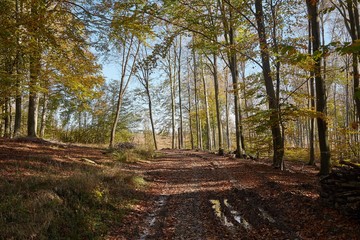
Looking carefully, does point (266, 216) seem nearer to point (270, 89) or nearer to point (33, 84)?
point (270, 89)

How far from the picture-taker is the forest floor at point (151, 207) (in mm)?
4742

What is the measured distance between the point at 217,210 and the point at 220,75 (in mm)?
27124

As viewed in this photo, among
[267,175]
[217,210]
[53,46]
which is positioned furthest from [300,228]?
[53,46]

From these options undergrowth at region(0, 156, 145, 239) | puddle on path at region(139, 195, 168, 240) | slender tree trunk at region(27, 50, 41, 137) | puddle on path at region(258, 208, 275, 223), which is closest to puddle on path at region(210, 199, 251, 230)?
puddle on path at region(258, 208, 275, 223)

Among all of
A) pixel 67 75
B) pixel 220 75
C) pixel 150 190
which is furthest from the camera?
pixel 220 75

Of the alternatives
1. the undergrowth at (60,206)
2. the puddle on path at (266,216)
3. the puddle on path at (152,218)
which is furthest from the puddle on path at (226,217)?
the undergrowth at (60,206)

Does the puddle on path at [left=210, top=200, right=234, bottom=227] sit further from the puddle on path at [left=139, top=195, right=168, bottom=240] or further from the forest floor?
the puddle on path at [left=139, top=195, right=168, bottom=240]

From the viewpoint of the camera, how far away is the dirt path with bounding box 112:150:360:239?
4.84 metres

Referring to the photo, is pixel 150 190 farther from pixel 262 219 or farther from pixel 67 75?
pixel 67 75

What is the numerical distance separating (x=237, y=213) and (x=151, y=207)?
233cm

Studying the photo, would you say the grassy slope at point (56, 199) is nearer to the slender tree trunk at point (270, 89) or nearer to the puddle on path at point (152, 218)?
the puddle on path at point (152, 218)

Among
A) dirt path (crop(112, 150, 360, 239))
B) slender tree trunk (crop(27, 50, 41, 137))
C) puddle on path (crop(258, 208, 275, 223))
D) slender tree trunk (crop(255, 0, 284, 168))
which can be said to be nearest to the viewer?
dirt path (crop(112, 150, 360, 239))

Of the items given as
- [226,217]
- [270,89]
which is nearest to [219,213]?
[226,217]

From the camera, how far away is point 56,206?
17.9 feet
